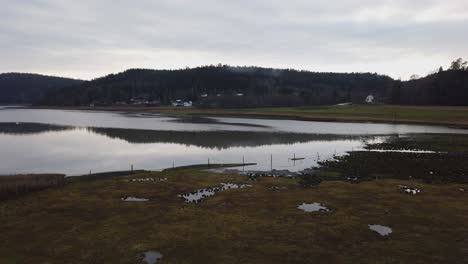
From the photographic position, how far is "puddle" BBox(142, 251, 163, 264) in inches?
849

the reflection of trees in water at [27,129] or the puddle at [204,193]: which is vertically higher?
the reflection of trees in water at [27,129]

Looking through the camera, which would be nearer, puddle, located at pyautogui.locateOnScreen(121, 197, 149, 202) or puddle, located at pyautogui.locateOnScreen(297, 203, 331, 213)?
puddle, located at pyautogui.locateOnScreen(297, 203, 331, 213)

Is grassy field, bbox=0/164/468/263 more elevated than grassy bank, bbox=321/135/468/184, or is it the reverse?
grassy field, bbox=0/164/468/263

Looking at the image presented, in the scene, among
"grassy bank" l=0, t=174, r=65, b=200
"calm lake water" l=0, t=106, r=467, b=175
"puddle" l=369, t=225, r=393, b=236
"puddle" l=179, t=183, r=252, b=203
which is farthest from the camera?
"calm lake water" l=0, t=106, r=467, b=175

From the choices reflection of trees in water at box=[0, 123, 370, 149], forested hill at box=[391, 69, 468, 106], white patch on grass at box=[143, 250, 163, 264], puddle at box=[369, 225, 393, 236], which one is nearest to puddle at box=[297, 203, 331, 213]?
puddle at box=[369, 225, 393, 236]

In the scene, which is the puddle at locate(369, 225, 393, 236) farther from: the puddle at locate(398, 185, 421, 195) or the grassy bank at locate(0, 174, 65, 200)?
the grassy bank at locate(0, 174, 65, 200)

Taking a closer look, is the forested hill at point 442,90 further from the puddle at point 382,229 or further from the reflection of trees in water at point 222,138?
the puddle at point 382,229

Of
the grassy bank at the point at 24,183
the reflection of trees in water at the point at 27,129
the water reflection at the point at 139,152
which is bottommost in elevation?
the water reflection at the point at 139,152

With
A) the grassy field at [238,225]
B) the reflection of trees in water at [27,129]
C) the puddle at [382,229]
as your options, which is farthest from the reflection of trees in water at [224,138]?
the puddle at [382,229]

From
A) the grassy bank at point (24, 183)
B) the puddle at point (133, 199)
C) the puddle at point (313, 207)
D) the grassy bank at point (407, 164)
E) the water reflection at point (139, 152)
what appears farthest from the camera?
the water reflection at point (139, 152)

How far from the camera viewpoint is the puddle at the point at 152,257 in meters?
21.6

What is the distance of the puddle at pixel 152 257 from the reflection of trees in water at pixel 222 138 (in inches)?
1961

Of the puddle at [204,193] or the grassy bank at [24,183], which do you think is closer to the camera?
the puddle at [204,193]

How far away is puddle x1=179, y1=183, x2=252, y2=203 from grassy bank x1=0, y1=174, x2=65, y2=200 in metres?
14.4
